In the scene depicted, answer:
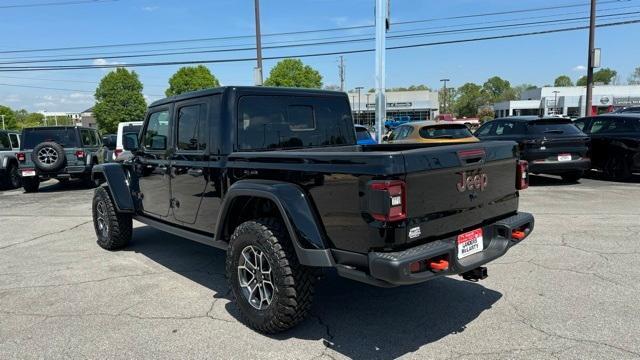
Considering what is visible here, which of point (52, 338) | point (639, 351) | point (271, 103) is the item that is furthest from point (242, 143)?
point (639, 351)

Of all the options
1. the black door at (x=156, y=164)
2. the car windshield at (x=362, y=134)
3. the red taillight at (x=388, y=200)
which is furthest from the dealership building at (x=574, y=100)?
the red taillight at (x=388, y=200)

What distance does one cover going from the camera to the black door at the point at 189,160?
4367 mm

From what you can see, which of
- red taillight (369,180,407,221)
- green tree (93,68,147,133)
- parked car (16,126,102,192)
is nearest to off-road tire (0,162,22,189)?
parked car (16,126,102,192)

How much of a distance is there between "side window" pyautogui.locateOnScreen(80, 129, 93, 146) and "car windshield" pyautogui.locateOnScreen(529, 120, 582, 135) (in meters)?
12.0

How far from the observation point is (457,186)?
3303 mm

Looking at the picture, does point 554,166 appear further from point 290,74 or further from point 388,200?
point 290,74

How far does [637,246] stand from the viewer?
225 inches

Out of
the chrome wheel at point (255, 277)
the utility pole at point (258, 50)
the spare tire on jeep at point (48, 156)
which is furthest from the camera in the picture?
the utility pole at point (258, 50)

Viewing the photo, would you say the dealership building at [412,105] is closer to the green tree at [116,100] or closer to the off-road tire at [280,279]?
the green tree at [116,100]

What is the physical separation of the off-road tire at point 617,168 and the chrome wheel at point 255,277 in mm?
10667

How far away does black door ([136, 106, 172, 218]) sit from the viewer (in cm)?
502

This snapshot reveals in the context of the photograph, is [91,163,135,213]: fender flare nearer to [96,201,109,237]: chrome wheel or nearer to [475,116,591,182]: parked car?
[96,201,109,237]: chrome wheel

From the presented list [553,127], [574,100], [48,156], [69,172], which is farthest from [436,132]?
[574,100]

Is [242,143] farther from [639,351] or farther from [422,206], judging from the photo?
[639,351]
